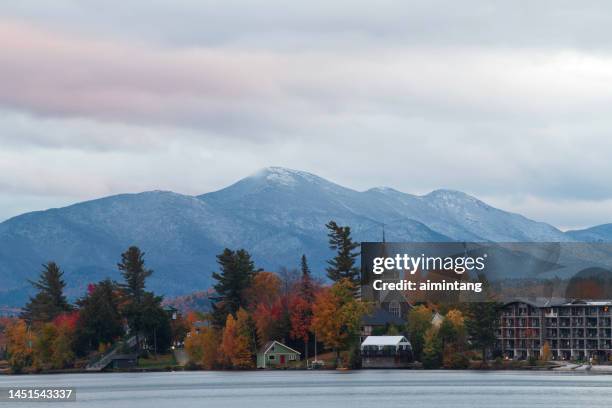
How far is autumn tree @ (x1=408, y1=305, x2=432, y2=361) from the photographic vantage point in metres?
193

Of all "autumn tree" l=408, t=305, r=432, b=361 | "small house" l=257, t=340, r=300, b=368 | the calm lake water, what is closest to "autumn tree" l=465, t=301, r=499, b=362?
"autumn tree" l=408, t=305, r=432, b=361

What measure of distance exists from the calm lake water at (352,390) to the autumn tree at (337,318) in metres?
12.8

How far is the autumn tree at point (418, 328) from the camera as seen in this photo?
19325cm

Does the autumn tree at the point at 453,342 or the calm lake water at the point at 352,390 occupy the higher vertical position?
the autumn tree at the point at 453,342

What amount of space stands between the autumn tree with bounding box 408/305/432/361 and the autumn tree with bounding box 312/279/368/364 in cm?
823

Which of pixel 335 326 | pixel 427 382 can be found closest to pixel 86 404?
pixel 427 382

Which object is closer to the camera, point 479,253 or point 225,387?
point 225,387

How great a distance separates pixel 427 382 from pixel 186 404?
4047cm

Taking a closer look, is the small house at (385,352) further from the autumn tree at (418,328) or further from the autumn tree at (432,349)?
the autumn tree at (432,349)

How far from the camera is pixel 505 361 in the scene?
196m

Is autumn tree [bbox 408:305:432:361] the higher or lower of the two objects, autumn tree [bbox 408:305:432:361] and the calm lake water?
the higher

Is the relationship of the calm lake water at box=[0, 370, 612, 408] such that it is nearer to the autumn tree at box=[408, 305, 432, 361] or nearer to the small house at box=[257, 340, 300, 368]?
the autumn tree at box=[408, 305, 432, 361]

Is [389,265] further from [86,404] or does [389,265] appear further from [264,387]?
[86,404]

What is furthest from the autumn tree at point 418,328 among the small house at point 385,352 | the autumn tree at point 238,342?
the autumn tree at point 238,342
